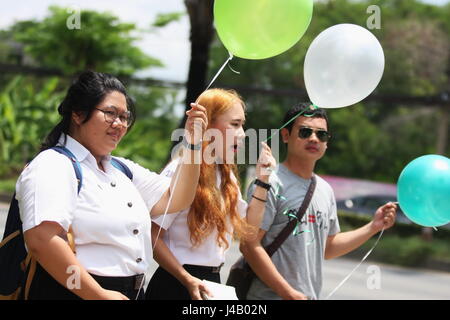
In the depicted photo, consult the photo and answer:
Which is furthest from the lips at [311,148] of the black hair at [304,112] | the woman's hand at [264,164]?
the woman's hand at [264,164]

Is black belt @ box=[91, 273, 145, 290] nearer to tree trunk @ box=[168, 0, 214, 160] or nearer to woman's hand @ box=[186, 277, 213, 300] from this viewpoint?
woman's hand @ box=[186, 277, 213, 300]

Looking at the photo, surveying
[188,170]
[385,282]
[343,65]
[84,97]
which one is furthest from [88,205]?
[385,282]

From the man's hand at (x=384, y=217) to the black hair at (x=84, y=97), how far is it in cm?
162

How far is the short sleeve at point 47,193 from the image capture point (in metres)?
2.02

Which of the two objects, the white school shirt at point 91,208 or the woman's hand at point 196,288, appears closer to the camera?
the white school shirt at point 91,208

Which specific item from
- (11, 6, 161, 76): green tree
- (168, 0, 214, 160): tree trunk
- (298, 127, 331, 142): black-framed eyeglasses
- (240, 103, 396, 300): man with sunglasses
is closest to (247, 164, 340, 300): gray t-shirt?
(240, 103, 396, 300): man with sunglasses

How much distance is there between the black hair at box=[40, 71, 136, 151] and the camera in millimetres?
2305

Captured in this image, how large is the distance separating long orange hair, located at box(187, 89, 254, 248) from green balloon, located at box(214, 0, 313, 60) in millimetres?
240

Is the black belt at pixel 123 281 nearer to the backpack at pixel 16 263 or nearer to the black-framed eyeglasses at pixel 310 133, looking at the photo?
the backpack at pixel 16 263

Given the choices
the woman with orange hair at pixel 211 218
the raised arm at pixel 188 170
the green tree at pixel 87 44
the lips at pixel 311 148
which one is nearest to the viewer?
the raised arm at pixel 188 170

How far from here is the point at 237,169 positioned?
10.1ft

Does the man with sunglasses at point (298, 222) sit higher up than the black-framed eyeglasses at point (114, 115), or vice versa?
the black-framed eyeglasses at point (114, 115)
